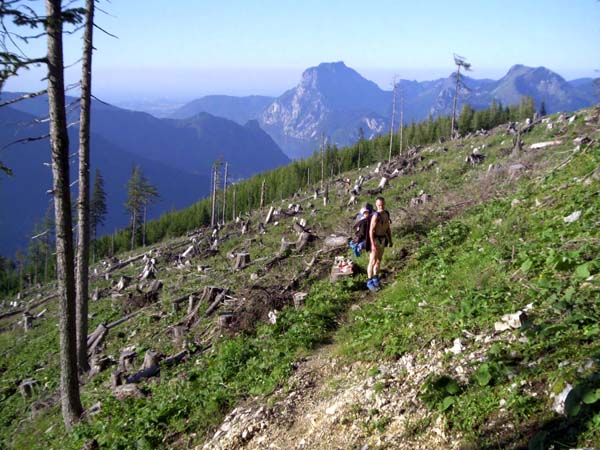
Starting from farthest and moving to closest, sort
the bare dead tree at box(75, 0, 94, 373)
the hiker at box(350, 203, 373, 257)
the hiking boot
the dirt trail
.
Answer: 1. the bare dead tree at box(75, 0, 94, 373)
2. the hiker at box(350, 203, 373, 257)
3. the hiking boot
4. the dirt trail

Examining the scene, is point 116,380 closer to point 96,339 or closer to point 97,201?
point 96,339

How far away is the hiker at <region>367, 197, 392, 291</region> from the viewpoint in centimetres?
1009

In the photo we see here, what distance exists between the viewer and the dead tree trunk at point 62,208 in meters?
7.77

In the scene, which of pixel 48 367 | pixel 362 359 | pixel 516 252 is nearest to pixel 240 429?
pixel 362 359

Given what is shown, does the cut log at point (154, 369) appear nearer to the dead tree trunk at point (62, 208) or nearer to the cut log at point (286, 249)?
the dead tree trunk at point (62, 208)

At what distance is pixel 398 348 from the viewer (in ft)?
21.9

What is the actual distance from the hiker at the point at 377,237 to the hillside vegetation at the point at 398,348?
Result: 1.19 feet

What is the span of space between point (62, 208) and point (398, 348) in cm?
667

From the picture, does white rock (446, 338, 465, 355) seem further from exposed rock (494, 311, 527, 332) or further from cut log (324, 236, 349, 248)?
cut log (324, 236, 349, 248)

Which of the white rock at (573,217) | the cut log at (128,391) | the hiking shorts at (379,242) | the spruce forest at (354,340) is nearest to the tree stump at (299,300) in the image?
the spruce forest at (354,340)

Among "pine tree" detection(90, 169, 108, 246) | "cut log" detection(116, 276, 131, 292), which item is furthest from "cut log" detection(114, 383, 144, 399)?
"pine tree" detection(90, 169, 108, 246)

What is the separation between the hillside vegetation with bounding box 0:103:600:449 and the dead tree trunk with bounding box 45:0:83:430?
877mm

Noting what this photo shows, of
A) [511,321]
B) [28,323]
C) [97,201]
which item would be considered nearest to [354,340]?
[511,321]

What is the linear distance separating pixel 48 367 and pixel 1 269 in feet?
242
